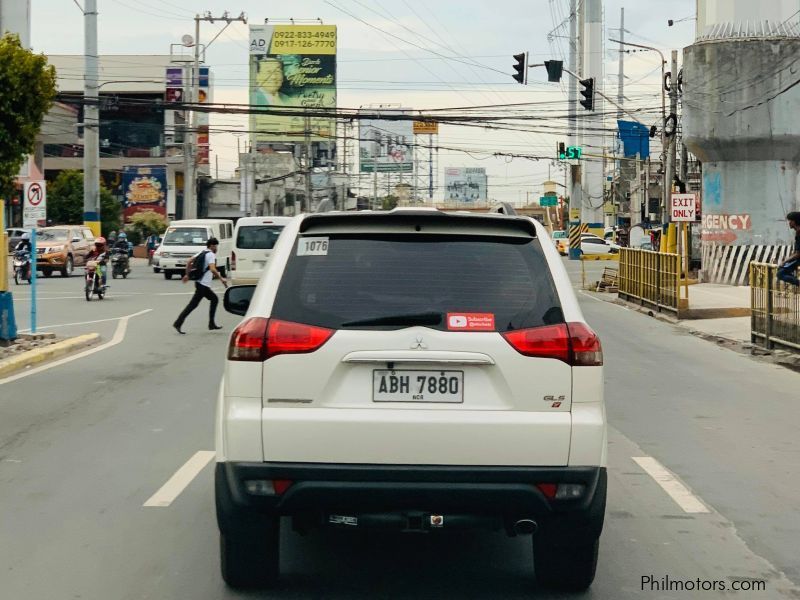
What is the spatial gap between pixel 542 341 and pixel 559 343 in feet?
0.24

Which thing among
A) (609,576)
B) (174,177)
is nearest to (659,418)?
(609,576)

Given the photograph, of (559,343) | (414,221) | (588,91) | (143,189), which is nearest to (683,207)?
(588,91)

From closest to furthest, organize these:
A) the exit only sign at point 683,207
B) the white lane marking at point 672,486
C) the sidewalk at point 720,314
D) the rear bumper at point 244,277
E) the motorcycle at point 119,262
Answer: the white lane marking at point 672,486 → the sidewalk at point 720,314 → the exit only sign at point 683,207 → the rear bumper at point 244,277 → the motorcycle at point 119,262

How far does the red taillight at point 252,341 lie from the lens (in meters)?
4.98

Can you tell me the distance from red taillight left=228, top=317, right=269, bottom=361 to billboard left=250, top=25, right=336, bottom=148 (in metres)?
94.8

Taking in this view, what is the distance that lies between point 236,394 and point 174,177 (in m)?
83.7

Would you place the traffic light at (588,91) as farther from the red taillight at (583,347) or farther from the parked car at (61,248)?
the red taillight at (583,347)

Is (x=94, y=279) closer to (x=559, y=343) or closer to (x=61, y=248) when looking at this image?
(x=61, y=248)

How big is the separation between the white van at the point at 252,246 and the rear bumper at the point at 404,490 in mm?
24983

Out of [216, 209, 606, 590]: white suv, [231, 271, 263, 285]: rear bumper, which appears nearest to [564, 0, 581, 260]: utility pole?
[231, 271, 263, 285]: rear bumper

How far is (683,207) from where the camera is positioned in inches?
1141

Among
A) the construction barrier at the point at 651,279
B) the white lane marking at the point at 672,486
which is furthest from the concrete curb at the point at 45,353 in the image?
the construction barrier at the point at 651,279

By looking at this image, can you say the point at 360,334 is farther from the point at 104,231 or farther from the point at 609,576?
the point at 104,231

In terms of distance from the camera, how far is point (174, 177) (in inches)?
3418
